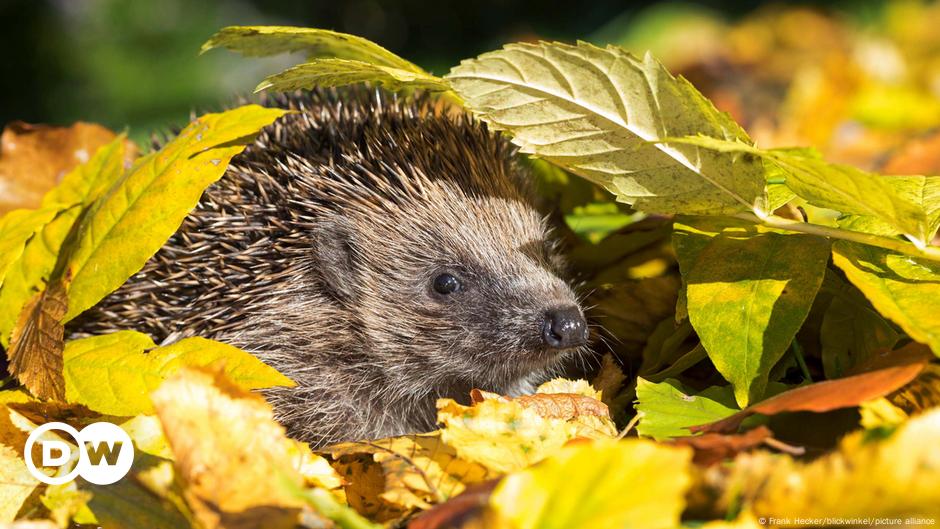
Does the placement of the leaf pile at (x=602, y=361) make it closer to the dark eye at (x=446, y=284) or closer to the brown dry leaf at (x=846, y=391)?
the brown dry leaf at (x=846, y=391)

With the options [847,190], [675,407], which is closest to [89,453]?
Result: [675,407]

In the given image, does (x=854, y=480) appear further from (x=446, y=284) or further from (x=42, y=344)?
(x=42, y=344)

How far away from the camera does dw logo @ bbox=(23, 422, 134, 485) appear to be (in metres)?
1.20

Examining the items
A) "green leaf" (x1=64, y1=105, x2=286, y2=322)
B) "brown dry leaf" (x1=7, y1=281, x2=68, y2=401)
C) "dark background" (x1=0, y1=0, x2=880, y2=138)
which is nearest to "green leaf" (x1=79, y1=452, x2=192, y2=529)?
"brown dry leaf" (x1=7, y1=281, x2=68, y2=401)

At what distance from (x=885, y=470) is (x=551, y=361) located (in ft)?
2.81

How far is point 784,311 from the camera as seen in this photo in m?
1.31

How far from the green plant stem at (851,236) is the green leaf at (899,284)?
0.8 inches

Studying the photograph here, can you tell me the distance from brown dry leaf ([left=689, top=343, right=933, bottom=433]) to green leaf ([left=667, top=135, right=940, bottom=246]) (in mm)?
164

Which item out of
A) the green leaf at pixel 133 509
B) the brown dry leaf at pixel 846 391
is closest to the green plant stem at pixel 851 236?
the brown dry leaf at pixel 846 391

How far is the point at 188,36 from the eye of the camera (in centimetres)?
548

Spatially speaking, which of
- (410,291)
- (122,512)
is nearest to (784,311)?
(410,291)

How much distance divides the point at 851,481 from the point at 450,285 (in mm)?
951

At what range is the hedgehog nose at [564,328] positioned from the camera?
1.64 m

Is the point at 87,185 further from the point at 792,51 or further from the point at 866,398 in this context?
the point at 792,51
